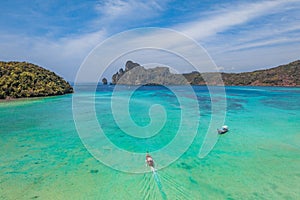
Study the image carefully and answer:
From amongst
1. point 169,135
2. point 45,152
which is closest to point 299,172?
point 169,135

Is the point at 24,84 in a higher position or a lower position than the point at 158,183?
higher

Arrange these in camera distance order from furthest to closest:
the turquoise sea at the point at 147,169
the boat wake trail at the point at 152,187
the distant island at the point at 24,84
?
the distant island at the point at 24,84 < the turquoise sea at the point at 147,169 < the boat wake trail at the point at 152,187

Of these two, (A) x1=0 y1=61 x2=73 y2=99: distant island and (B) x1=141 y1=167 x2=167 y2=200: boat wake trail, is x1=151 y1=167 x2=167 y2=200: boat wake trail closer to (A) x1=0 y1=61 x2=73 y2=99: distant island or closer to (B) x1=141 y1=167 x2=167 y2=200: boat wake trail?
(B) x1=141 y1=167 x2=167 y2=200: boat wake trail

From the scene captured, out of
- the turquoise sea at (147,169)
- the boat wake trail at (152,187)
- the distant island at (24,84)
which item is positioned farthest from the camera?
the distant island at (24,84)

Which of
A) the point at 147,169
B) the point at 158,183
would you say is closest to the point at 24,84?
the point at 147,169

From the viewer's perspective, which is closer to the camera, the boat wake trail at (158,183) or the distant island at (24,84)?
the boat wake trail at (158,183)

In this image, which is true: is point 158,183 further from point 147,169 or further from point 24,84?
point 24,84

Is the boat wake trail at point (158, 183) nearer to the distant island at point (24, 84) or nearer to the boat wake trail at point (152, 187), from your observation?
the boat wake trail at point (152, 187)

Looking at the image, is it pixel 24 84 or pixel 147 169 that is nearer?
pixel 147 169

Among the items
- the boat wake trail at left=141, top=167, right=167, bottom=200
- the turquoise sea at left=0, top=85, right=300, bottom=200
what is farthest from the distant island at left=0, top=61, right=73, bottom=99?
the boat wake trail at left=141, top=167, right=167, bottom=200

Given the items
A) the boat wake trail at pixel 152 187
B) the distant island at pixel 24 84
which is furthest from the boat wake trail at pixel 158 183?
the distant island at pixel 24 84

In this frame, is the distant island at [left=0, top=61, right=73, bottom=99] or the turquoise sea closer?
the turquoise sea

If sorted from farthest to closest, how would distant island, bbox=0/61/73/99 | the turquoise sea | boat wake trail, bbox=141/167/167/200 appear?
distant island, bbox=0/61/73/99, the turquoise sea, boat wake trail, bbox=141/167/167/200

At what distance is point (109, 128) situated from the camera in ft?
54.3
